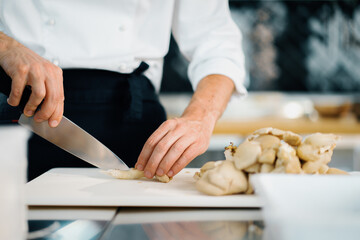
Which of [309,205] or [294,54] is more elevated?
[309,205]

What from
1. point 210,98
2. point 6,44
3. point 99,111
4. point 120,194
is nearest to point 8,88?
point 6,44

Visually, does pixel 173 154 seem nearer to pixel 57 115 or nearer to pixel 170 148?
pixel 170 148

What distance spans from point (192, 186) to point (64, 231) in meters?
0.27

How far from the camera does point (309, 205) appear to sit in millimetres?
339

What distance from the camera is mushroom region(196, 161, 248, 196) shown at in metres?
0.56

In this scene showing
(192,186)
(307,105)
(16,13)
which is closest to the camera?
(192,186)

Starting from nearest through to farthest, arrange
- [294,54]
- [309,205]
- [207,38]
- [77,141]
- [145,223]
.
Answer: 1. [309,205]
2. [145,223]
3. [77,141]
4. [207,38]
5. [294,54]

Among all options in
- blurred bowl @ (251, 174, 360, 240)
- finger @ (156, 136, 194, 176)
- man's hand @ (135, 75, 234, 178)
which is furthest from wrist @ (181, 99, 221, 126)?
blurred bowl @ (251, 174, 360, 240)

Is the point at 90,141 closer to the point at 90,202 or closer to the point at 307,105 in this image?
the point at 90,202

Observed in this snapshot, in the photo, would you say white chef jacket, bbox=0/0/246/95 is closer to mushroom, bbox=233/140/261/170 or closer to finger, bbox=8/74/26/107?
finger, bbox=8/74/26/107

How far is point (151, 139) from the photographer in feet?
2.42

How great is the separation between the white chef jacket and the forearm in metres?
0.02

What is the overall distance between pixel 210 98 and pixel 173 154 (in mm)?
263

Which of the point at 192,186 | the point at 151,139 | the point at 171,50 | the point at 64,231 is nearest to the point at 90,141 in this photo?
the point at 151,139
